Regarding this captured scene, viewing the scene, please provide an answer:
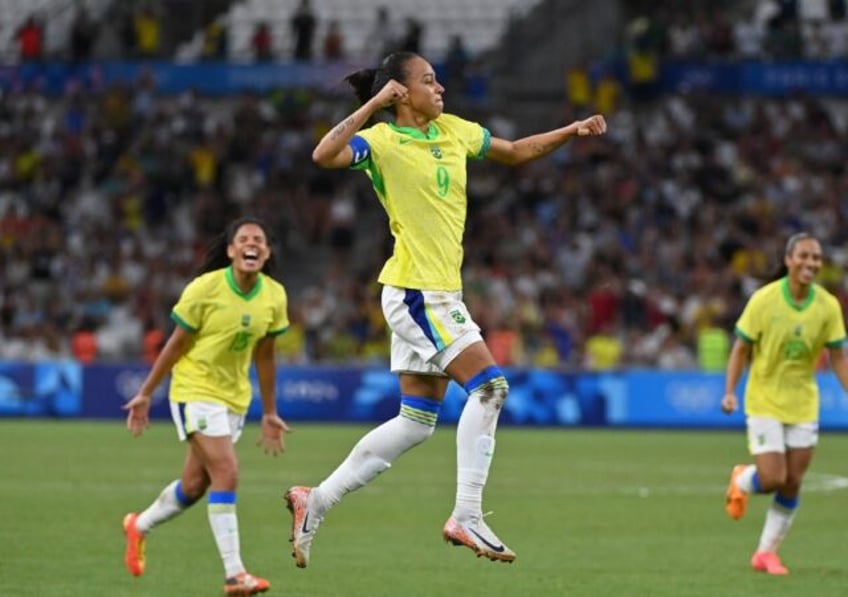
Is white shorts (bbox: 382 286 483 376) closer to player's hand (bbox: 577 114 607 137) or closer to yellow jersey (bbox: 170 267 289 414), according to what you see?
player's hand (bbox: 577 114 607 137)

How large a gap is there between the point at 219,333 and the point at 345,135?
2.28 meters

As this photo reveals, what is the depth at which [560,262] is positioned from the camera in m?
33.3

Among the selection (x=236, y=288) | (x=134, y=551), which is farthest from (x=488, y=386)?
(x=134, y=551)

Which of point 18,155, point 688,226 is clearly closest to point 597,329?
point 688,226

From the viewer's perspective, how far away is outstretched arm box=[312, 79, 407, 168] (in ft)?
33.0

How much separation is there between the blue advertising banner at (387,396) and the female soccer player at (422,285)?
19.0 m

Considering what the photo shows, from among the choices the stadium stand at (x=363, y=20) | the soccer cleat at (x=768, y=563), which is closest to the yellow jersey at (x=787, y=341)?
the soccer cleat at (x=768, y=563)

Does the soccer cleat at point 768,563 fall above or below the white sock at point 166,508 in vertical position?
below

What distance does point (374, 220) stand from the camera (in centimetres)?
3591

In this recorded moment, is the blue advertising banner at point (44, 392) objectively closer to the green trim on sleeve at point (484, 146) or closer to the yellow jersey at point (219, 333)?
the yellow jersey at point (219, 333)

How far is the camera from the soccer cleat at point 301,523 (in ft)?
35.4

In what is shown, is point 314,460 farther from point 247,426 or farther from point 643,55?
point 643,55

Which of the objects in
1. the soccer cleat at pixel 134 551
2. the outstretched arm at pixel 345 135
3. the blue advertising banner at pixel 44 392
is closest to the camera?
the outstretched arm at pixel 345 135

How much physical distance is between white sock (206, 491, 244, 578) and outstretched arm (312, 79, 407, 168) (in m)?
2.37
